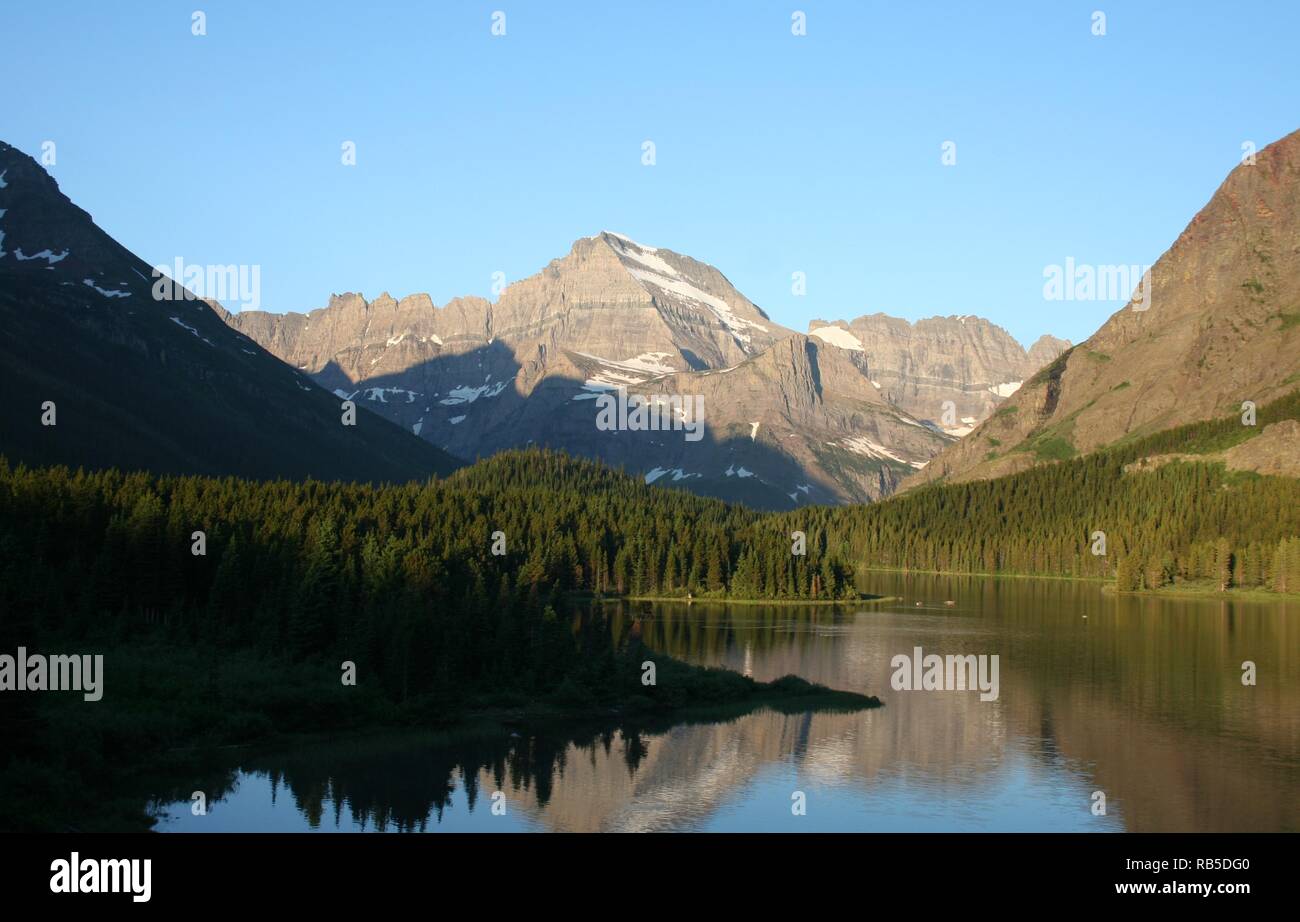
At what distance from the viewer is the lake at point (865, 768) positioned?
6369 cm

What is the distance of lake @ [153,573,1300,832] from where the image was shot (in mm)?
63688

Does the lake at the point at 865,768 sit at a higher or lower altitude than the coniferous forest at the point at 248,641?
lower

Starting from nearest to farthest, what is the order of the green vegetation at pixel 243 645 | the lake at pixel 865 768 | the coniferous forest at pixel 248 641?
the lake at pixel 865 768 < the green vegetation at pixel 243 645 < the coniferous forest at pixel 248 641

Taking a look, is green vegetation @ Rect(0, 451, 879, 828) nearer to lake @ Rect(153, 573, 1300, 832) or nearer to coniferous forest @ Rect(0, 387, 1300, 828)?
coniferous forest @ Rect(0, 387, 1300, 828)

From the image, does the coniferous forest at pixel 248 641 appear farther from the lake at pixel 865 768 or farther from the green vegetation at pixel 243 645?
the lake at pixel 865 768

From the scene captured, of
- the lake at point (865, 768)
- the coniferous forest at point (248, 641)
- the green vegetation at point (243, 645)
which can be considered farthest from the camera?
the coniferous forest at point (248, 641)

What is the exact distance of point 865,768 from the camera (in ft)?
248

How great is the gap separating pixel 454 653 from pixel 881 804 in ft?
121

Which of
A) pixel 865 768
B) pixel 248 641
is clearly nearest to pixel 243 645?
pixel 248 641

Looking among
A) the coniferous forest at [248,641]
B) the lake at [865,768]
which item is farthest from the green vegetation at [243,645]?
the lake at [865,768]

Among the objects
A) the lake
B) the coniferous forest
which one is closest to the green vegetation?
the coniferous forest

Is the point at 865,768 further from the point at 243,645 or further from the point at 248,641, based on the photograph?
the point at 248,641

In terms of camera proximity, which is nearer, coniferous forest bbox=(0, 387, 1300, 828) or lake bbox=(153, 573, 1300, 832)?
lake bbox=(153, 573, 1300, 832)

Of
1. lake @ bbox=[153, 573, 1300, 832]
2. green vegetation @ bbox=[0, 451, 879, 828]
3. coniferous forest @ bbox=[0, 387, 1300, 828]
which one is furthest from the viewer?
coniferous forest @ bbox=[0, 387, 1300, 828]
